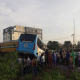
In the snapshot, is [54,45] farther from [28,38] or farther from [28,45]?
[28,45]

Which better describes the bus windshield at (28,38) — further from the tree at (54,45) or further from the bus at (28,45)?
the tree at (54,45)

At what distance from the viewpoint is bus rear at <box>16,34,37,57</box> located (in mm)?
12794

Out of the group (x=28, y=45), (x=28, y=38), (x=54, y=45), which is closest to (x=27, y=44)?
(x=28, y=45)

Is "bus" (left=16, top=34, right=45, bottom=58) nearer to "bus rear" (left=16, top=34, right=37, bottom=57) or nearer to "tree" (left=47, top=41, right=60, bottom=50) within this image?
"bus rear" (left=16, top=34, right=37, bottom=57)

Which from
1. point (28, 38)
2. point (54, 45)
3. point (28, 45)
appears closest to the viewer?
point (28, 45)

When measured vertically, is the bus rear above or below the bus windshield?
below

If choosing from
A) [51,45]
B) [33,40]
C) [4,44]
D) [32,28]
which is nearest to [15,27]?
[32,28]

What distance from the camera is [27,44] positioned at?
13.0 meters

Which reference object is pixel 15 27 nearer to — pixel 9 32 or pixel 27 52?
pixel 9 32

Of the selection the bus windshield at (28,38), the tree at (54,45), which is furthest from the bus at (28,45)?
the tree at (54,45)

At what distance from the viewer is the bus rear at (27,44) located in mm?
12794

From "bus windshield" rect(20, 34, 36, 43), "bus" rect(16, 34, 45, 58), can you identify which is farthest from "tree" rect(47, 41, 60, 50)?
"bus windshield" rect(20, 34, 36, 43)

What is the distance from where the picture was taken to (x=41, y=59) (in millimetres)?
10281

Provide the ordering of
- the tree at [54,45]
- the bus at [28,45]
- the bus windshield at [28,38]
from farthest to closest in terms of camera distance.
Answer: the tree at [54,45]
the bus windshield at [28,38]
the bus at [28,45]
